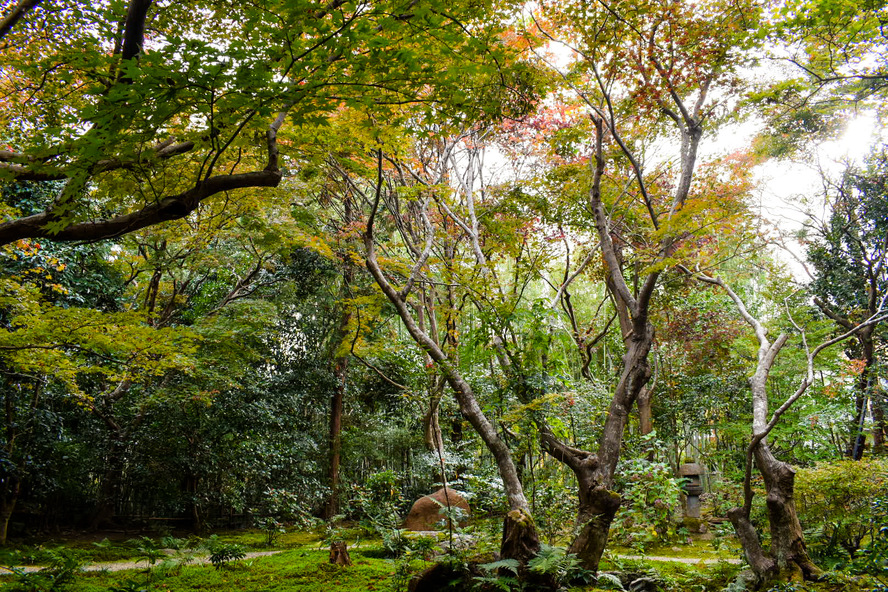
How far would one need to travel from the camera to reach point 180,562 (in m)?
4.30

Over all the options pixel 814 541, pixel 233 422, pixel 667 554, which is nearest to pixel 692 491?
pixel 667 554

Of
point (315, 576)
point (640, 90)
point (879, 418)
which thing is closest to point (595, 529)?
point (315, 576)

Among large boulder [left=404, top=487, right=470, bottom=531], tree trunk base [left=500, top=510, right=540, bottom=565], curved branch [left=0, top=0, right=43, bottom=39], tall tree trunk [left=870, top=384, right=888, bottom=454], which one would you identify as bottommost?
large boulder [left=404, top=487, right=470, bottom=531]

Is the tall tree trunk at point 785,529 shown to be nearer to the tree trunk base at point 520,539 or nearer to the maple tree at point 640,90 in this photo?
the maple tree at point 640,90

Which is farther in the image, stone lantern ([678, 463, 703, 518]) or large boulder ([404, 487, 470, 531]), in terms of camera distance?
stone lantern ([678, 463, 703, 518])

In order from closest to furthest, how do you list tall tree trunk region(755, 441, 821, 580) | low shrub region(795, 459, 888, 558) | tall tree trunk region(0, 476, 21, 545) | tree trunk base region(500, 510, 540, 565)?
tree trunk base region(500, 510, 540, 565) < tall tree trunk region(755, 441, 821, 580) < low shrub region(795, 459, 888, 558) < tall tree trunk region(0, 476, 21, 545)

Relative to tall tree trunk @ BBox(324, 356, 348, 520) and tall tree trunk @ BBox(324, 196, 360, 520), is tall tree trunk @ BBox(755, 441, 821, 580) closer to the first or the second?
tall tree trunk @ BBox(324, 196, 360, 520)

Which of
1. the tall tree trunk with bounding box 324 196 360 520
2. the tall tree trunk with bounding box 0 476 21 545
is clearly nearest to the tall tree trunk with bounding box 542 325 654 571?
the tall tree trunk with bounding box 324 196 360 520

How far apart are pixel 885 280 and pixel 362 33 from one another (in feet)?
29.9

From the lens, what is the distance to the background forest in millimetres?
2568

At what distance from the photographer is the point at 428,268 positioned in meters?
6.75

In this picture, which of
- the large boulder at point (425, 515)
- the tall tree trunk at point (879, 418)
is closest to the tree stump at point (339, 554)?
the large boulder at point (425, 515)

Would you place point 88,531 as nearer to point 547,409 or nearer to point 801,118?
point 547,409

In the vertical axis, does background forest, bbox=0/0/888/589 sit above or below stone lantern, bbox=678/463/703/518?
above
